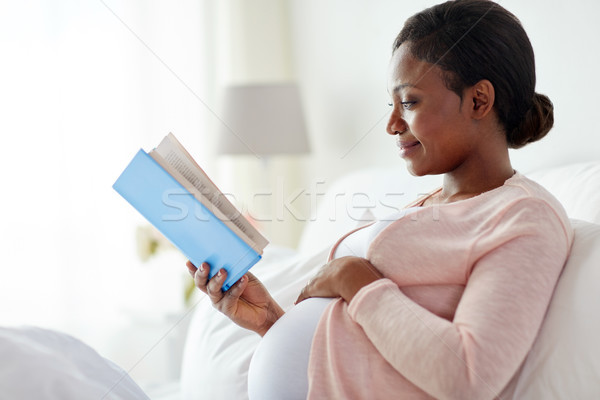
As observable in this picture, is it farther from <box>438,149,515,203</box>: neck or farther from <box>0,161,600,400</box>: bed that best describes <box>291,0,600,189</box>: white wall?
<box>438,149,515,203</box>: neck

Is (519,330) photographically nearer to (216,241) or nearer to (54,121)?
(216,241)

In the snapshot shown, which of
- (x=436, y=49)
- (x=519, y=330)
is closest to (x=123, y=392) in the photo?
(x=519, y=330)

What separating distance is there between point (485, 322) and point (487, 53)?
404mm

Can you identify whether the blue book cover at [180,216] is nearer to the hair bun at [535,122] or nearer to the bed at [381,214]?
the bed at [381,214]

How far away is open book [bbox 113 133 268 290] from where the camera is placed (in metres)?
0.92

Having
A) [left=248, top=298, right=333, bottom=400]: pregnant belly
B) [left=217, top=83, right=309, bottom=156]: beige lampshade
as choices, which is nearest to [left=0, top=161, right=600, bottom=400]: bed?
[left=248, top=298, right=333, bottom=400]: pregnant belly

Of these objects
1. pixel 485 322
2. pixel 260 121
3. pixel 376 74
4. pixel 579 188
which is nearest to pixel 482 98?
pixel 579 188

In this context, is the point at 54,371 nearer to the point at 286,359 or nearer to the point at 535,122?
the point at 286,359

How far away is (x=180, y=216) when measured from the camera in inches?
36.8

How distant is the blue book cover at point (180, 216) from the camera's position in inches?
36.0

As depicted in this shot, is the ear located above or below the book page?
below

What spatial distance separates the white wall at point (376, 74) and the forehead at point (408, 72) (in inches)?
18.7

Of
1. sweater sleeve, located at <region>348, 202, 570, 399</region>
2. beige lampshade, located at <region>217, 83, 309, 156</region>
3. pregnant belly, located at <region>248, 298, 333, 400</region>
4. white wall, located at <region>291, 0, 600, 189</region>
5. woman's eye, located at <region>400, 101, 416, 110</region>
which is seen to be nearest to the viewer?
sweater sleeve, located at <region>348, 202, 570, 399</region>

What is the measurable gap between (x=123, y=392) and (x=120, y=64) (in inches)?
76.4
